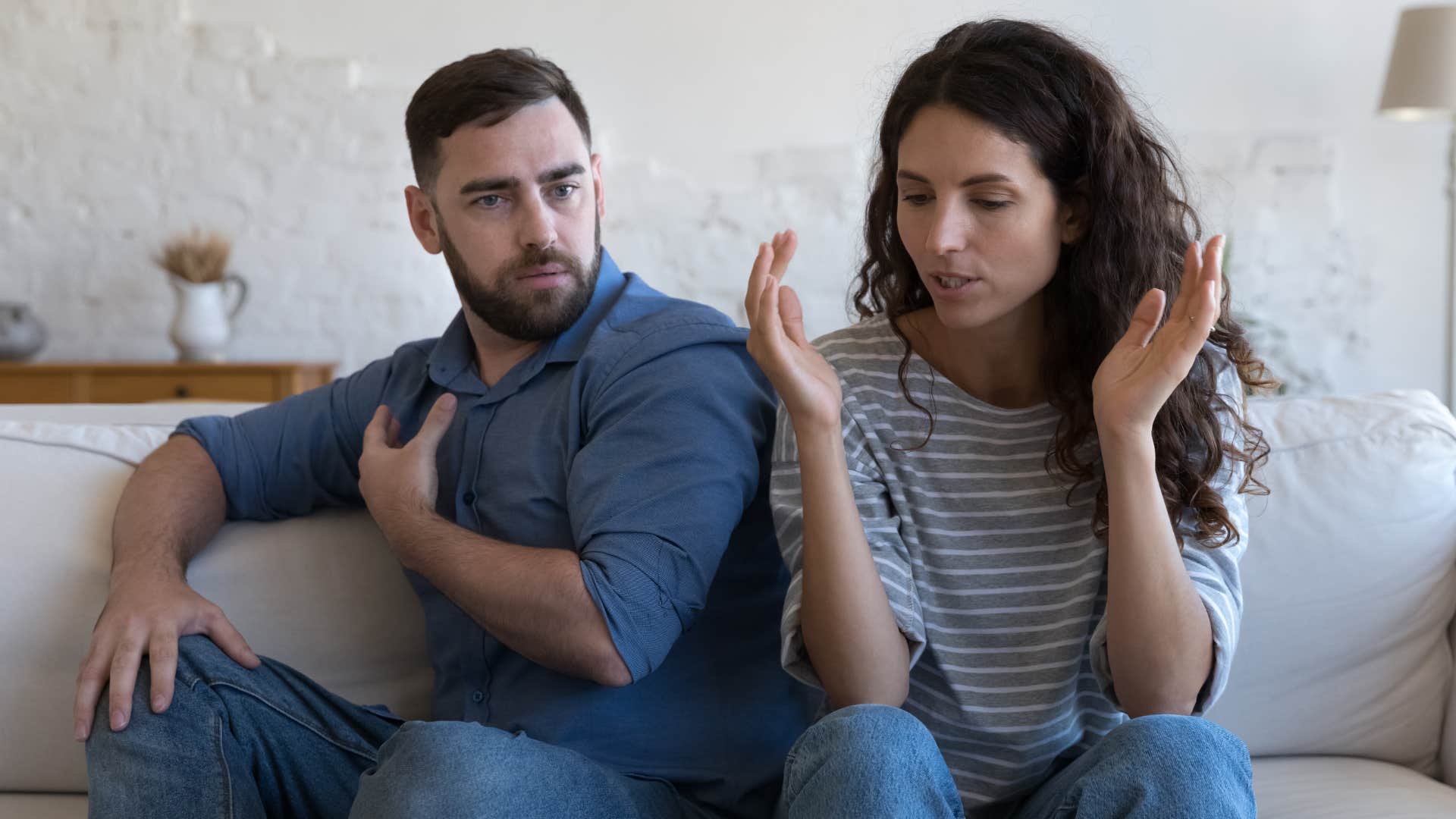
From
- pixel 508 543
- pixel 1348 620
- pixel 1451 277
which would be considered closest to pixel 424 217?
pixel 508 543

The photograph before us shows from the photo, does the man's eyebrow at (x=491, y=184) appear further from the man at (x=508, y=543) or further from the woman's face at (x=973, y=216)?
the woman's face at (x=973, y=216)

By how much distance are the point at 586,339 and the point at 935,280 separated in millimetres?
432

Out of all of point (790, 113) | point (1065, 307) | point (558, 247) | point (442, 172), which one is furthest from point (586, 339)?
point (790, 113)

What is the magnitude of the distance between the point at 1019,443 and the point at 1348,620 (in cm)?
49

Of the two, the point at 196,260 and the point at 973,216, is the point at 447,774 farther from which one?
the point at 196,260

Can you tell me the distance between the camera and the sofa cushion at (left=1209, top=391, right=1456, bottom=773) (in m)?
1.51

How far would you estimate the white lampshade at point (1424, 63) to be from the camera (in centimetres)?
362

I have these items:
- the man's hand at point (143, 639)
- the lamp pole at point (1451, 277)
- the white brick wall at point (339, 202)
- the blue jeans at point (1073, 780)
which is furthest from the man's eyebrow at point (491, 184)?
the lamp pole at point (1451, 277)

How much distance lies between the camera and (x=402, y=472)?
1416 millimetres

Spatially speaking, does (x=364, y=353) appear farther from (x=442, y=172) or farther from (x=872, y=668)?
(x=872, y=668)

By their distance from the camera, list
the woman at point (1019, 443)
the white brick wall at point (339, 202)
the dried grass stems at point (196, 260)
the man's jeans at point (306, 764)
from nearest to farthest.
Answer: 1. the man's jeans at point (306, 764)
2. the woman at point (1019, 443)
3. the dried grass stems at point (196, 260)
4. the white brick wall at point (339, 202)

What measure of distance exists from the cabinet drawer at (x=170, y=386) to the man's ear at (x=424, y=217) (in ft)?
7.37

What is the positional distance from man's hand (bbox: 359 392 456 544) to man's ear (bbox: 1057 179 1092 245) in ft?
2.30

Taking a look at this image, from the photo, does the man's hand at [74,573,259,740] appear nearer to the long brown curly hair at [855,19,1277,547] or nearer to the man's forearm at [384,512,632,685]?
the man's forearm at [384,512,632,685]
